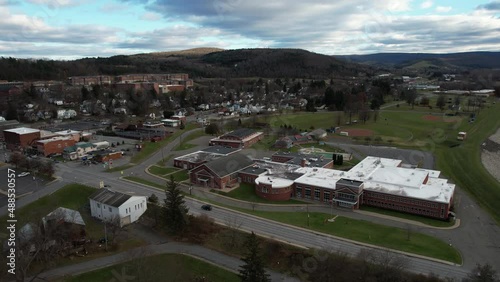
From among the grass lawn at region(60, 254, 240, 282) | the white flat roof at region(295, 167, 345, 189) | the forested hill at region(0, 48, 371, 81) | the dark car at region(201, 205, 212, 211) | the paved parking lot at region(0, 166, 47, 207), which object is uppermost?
the forested hill at region(0, 48, 371, 81)

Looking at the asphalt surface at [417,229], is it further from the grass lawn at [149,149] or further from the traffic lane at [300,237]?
the grass lawn at [149,149]

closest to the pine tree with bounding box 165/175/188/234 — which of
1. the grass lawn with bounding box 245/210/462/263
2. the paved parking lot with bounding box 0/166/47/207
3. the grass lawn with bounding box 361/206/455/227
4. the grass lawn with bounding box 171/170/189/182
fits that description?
the grass lawn with bounding box 245/210/462/263

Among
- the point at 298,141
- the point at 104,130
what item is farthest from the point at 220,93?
the point at 298,141

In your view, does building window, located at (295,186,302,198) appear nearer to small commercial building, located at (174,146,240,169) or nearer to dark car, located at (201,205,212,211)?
dark car, located at (201,205,212,211)

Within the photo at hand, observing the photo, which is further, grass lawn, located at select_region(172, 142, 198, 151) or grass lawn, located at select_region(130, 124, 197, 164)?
grass lawn, located at select_region(172, 142, 198, 151)

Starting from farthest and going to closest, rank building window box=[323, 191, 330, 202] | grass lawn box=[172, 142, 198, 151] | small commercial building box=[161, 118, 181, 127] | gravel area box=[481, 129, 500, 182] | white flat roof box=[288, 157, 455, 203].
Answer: small commercial building box=[161, 118, 181, 127] < grass lawn box=[172, 142, 198, 151] < gravel area box=[481, 129, 500, 182] < building window box=[323, 191, 330, 202] < white flat roof box=[288, 157, 455, 203]

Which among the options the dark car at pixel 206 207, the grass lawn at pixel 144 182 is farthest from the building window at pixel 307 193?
the grass lawn at pixel 144 182

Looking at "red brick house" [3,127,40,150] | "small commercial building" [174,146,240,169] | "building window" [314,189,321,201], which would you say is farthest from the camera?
"red brick house" [3,127,40,150]
